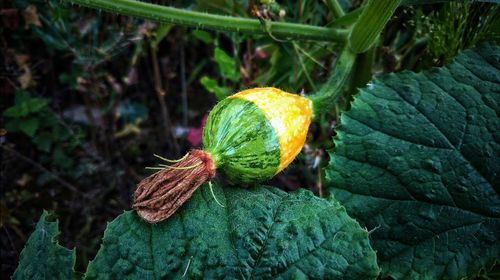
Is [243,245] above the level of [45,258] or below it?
above

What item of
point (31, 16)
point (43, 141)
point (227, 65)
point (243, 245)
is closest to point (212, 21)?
point (227, 65)

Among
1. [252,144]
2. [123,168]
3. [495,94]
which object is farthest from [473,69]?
[123,168]

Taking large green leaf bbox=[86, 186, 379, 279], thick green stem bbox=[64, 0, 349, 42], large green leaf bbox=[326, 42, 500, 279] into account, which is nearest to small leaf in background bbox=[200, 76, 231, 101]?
thick green stem bbox=[64, 0, 349, 42]

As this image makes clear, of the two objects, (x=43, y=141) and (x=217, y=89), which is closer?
(x=217, y=89)

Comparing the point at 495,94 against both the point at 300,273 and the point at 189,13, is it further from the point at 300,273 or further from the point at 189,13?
the point at 189,13

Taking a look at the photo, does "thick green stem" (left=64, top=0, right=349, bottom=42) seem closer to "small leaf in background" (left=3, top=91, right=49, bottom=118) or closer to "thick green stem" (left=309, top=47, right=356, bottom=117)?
"thick green stem" (left=309, top=47, right=356, bottom=117)

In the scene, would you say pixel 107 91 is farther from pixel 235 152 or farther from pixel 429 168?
pixel 429 168

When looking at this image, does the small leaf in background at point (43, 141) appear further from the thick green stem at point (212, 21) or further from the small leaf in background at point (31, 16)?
the thick green stem at point (212, 21)
